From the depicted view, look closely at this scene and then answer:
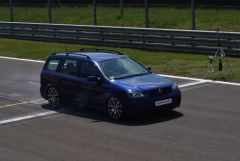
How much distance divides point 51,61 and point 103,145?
5.12 meters

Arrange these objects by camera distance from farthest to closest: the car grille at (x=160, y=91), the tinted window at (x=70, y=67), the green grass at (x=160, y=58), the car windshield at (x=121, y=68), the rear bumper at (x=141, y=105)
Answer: the green grass at (x=160, y=58)
the tinted window at (x=70, y=67)
the car windshield at (x=121, y=68)
the car grille at (x=160, y=91)
the rear bumper at (x=141, y=105)

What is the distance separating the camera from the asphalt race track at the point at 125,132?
1010 cm

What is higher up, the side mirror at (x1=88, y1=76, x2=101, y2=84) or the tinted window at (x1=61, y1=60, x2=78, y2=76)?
the tinted window at (x1=61, y1=60, x2=78, y2=76)

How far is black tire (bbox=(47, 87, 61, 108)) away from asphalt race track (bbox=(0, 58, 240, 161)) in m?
0.22

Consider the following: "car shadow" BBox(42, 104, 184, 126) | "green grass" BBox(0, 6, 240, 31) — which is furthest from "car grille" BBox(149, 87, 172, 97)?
"green grass" BBox(0, 6, 240, 31)

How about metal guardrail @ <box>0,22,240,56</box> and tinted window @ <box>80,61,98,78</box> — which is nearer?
tinted window @ <box>80,61,98,78</box>

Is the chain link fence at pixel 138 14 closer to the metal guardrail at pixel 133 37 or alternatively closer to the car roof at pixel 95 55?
the metal guardrail at pixel 133 37

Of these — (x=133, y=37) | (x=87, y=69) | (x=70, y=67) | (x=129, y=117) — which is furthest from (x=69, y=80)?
(x=133, y=37)

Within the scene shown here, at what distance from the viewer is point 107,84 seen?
1330 cm

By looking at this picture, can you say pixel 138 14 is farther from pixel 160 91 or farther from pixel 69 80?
pixel 160 91

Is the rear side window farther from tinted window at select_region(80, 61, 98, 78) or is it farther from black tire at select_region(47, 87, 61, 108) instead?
tinted window at select_region(80, 61, 98, 78)

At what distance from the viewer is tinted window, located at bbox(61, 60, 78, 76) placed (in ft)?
47.4

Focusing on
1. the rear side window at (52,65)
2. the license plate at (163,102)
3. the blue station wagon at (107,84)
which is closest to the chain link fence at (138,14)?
the rear side window at (52,65)

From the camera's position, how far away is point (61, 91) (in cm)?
1483
